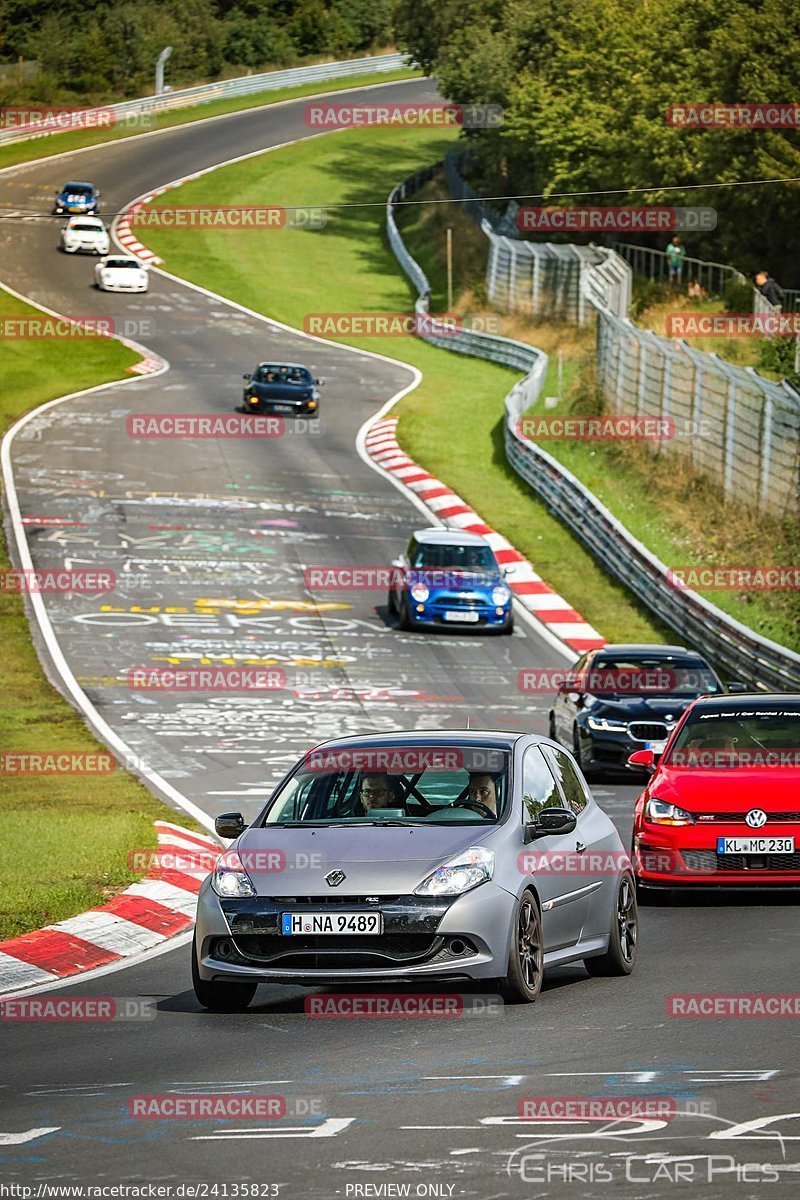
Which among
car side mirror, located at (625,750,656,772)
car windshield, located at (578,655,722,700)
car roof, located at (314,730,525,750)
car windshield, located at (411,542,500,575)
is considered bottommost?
car windshield, located at (411,542,500,575)

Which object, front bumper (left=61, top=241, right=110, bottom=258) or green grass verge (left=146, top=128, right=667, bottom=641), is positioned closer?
green grass verge (left=146, top=128, right=667, bottom=641)

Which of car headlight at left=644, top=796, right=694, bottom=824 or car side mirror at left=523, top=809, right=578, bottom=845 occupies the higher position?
car side mirror at left=523, top=809, right=578, bottom=845

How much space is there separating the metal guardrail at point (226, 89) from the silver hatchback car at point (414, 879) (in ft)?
291

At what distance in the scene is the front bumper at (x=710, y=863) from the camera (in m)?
14.4

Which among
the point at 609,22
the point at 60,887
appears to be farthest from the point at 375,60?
the point at 60,887

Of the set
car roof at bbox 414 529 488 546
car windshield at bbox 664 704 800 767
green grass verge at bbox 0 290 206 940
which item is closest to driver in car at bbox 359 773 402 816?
green grass verge at bbox 0 290 206 940

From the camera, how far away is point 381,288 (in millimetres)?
74000

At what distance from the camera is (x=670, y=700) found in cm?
2358

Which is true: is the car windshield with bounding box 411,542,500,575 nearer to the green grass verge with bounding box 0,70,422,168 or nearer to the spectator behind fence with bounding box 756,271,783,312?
the spectator behind fence with bounding box 756,271,783,312

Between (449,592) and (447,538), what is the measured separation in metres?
1.57

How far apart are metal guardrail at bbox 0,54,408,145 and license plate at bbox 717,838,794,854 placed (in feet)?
284

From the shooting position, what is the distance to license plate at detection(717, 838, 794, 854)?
47.3 ft

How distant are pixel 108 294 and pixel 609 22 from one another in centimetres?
1913

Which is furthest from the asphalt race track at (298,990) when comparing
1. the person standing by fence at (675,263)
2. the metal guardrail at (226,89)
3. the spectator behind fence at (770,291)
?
the metal guardrail at (226,89)
